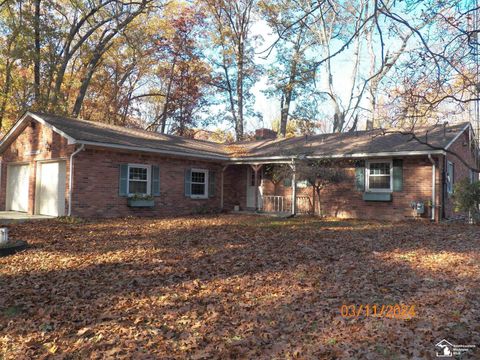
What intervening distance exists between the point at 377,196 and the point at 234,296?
10.3 metres

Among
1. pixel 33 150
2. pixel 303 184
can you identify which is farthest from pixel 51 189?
pixel 303 184

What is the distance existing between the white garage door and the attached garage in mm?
1113

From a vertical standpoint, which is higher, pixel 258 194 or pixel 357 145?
pixel 357 145

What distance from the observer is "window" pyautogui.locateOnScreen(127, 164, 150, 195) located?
14.2 meters

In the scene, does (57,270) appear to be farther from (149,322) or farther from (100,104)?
(100,104)

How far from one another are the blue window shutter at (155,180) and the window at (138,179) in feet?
0.64

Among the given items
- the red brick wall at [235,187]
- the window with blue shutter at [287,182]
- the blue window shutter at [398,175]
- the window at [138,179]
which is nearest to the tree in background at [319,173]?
the window with blue shutter at [287,182]

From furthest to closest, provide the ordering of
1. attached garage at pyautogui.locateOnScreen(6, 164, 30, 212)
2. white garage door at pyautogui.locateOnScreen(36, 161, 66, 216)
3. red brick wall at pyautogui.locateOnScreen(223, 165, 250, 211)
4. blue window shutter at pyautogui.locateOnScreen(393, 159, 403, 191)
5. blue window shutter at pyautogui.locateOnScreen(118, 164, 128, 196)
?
1. red brick wall at pyautogui.locateOnScreen(223, 165, 250, 211)
2. attached garage at pyautogui.locateOnScreen(6, 164, 30, 212)
3. blue window shutter at pyautogui.locateOnScreen(118, 164, 128, 196)
4. blue window shutter at pyautogui.locateOnScreen(393, 159, 403, 191)
5. white garage door at pyautogui.locateOnScreen(36, 161, 66, 216)

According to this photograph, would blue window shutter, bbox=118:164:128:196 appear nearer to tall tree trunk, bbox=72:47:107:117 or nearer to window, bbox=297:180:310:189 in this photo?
window, bbox=297:180:310:189

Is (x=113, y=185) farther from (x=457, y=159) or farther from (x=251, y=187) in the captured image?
(x=457, y=159)

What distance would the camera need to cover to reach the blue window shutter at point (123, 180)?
45.1 feet

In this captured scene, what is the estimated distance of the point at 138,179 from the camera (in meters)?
14.4

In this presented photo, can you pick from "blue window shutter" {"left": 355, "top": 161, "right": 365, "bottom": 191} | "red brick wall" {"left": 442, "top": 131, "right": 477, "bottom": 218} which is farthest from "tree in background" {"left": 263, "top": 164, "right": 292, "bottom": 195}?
"red brick wall" {"left": 442, "top": 131, "right": 477, "bottom": 218}

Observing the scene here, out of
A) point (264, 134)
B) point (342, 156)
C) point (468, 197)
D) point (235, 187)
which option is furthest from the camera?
point (264, 134)
